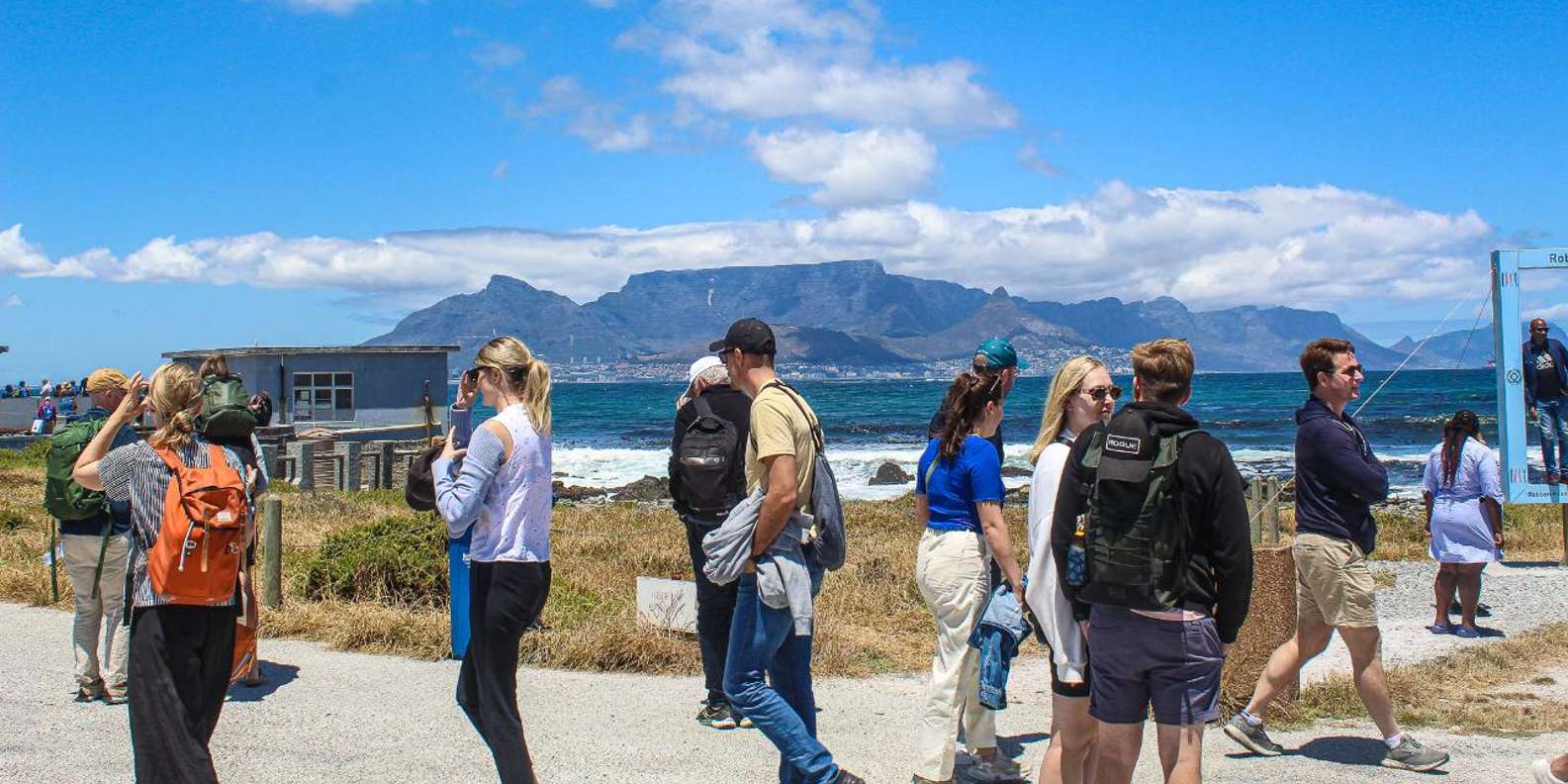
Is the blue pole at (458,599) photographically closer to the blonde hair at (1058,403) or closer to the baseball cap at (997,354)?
the baseball cap at (997,354)

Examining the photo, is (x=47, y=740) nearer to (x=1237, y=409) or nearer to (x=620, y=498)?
(x=620, y=498)

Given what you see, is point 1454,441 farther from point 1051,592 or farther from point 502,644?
point 502,644

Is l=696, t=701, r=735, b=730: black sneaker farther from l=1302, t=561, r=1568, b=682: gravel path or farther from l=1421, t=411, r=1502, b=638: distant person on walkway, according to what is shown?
l=1421, t=411, r=1502, b=638: distant person on walkway

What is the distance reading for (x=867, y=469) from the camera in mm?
36344

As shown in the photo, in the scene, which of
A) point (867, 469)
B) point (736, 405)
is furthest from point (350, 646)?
point (867, 469)

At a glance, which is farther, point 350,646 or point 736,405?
point 350,646

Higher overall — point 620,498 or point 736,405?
point 736,405

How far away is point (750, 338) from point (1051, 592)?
4.60 ft

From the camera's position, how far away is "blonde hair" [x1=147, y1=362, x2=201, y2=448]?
4098mm

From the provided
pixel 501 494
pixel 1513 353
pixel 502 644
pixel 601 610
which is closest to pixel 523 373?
pixel 501 494

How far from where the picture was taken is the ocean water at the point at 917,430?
37.0 meters

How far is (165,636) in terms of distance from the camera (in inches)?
158

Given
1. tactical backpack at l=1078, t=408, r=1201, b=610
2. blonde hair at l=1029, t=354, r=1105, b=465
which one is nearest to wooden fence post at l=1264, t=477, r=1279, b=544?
blonde hair at l=1029, t=354, r=1105, b=465

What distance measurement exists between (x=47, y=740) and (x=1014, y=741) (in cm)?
430
